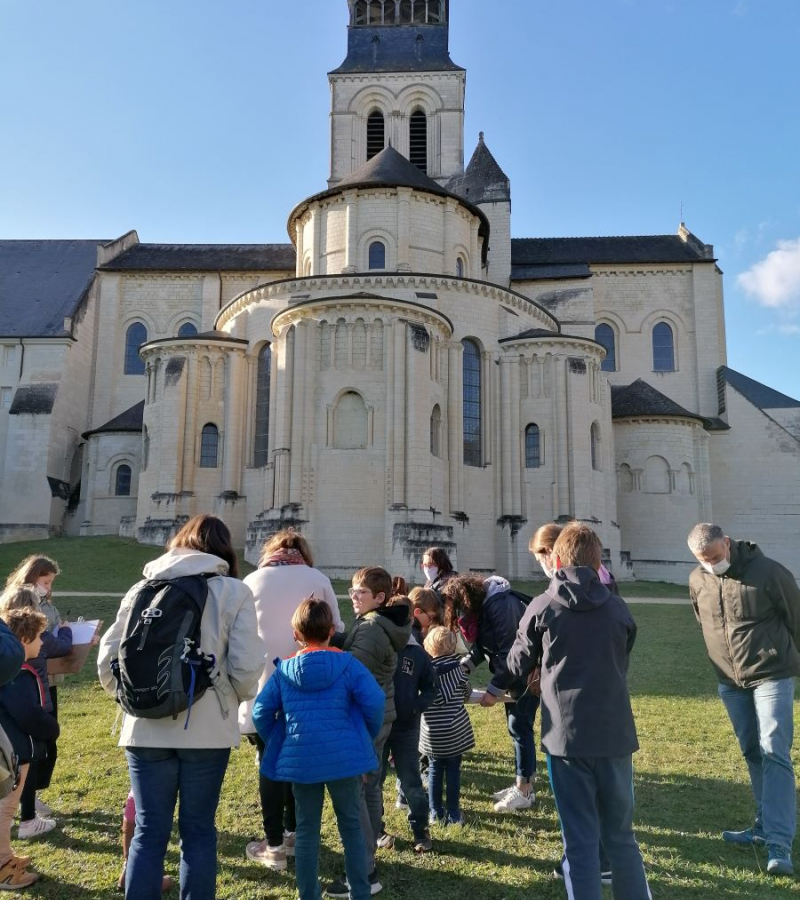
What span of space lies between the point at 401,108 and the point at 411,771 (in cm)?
4305

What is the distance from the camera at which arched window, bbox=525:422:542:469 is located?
2831 centimetres

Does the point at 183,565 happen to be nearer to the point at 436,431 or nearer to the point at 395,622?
the point at 395,622

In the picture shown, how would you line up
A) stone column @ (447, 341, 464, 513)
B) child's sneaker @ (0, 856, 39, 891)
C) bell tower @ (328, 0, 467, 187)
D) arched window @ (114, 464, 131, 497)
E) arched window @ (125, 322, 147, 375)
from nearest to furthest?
child's sneaker @ (0, 856, 39, 891), stone column @ (447, 341, 464, 513), arched window @ (114, 464, 131, 497), arched window @ (125, 322, 147, 375), bell tower @ (328, 0, 467, 187)

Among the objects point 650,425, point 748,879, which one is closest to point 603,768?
point 748,879

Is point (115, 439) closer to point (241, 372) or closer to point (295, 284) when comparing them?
point (241, 372)

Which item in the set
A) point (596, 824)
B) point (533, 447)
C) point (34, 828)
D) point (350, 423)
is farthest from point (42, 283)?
point (596, 824)

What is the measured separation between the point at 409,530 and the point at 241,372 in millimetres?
10153

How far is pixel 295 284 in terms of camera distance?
2788cm

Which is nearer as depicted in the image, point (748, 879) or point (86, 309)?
point (748, 879)

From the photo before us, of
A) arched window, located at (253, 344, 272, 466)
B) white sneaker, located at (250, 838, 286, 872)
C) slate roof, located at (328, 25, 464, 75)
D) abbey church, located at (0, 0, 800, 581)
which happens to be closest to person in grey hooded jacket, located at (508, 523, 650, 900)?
white sneaker, located at (250, 838, 286, 872)

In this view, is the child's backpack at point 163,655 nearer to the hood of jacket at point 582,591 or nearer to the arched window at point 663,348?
the hood of jacket at point 582,591

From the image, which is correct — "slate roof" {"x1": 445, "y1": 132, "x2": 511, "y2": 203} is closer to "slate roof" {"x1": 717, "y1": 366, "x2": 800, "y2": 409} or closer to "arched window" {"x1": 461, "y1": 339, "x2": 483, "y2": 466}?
"arched window" {"x1": 461, "y1": 339, "x2": 483, "y2": 466}

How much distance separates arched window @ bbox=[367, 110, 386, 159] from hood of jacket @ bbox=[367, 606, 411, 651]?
41930 millimetres

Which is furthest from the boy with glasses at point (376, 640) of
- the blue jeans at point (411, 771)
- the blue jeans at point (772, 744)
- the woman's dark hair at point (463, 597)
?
the blue jeans at point (772, 744)
